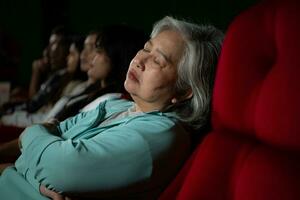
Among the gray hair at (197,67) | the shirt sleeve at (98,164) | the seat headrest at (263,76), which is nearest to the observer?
the seat headrest at (263,76)

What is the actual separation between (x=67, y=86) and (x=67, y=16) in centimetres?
159

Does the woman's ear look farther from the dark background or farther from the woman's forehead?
the dark background

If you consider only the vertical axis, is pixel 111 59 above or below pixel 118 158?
below

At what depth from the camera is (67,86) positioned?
3221mm

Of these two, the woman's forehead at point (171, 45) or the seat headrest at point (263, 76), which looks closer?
the seat headrest at point (263, 76)

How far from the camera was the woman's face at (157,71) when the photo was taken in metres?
1.27

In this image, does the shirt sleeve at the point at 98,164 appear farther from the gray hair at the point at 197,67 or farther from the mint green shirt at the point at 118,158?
the gray hair at the point at 197,67

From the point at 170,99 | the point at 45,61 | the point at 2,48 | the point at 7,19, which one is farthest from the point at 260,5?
the point at 7,19

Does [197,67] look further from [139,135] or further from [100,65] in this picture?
[100,65]

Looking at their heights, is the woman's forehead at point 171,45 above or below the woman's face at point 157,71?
above

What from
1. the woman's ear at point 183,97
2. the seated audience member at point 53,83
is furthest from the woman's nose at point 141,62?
the seated audience member at point 53,83

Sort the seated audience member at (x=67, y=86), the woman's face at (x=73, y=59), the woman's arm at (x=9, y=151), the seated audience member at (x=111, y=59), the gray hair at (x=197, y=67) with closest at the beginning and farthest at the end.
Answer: the gray hair at (x=197, y=67) → the woman's arm at (x=9, y=151) → the seated audience member at (x=111, y=59) → the seated audience member at (x=67, y=86) → the woman's face at (x=73, y=59)

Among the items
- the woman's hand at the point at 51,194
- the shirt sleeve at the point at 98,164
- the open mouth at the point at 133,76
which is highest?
the open mouth at the point at 133,76

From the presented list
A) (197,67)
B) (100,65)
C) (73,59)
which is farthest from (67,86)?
(197,67)
